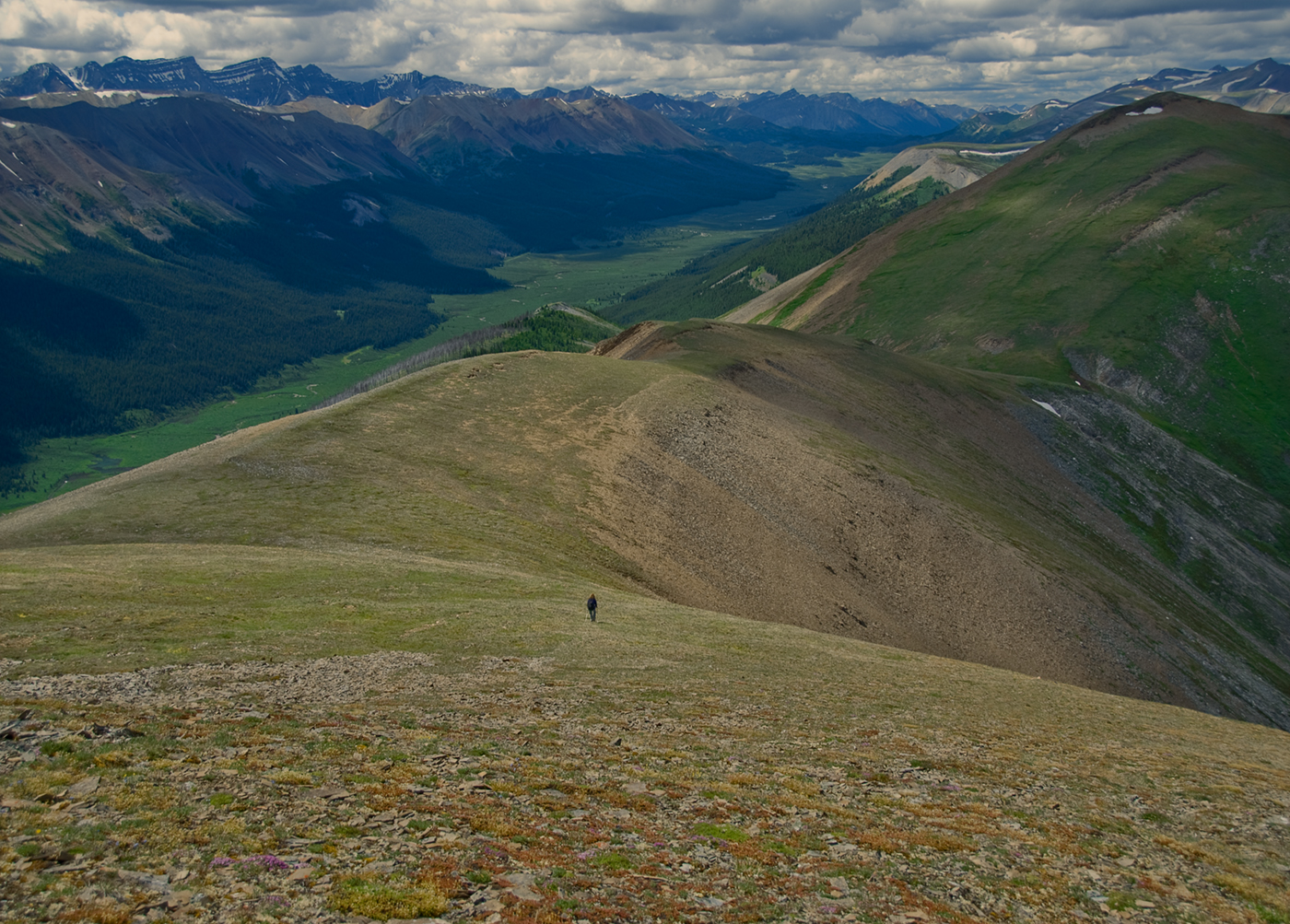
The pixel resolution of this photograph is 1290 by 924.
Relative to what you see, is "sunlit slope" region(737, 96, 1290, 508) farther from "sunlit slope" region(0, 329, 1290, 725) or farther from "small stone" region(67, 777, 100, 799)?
"small stone" region(67, 777, 100, 799)

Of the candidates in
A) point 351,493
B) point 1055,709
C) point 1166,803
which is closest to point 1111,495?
point 1055,709

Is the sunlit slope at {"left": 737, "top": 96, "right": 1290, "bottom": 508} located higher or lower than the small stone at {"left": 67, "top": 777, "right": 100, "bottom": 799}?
higher

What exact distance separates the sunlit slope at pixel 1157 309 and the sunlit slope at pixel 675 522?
A: 74591 millimetres

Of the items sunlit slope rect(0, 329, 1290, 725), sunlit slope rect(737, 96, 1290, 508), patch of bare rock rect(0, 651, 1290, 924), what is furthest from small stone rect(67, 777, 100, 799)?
sunlit slope rect(737, 96, 1290, 508)

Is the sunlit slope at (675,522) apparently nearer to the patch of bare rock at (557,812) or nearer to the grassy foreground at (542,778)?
the grassy foreground at (542,778)

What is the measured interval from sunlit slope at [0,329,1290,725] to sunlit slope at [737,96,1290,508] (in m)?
74.6

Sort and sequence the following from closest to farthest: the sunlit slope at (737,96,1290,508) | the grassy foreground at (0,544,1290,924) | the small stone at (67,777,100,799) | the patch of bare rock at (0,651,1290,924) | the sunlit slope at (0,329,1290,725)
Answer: the patch of bare rock at (0,651,1290,924) < the grassy foreground at (0,544,1290,924) < the small stone at (67,777,100,799) < the sunlit slope at (0,329,1290,725) < the sunlit slope at (737,96,1290,508)

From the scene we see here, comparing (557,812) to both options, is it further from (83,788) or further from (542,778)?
(83,788)

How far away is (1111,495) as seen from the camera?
9888cm

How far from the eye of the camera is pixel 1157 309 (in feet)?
541

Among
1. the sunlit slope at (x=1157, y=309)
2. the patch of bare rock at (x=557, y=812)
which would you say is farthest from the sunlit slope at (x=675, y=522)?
the sunlit slope at (x=1157, y=309)

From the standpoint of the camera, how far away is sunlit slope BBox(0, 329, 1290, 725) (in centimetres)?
5016

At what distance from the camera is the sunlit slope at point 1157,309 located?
14750 cm

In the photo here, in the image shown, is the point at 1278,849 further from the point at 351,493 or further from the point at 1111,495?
the point at 1111,495
